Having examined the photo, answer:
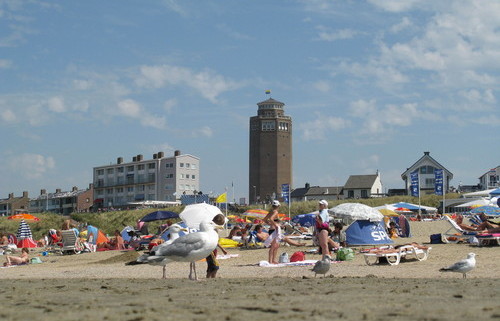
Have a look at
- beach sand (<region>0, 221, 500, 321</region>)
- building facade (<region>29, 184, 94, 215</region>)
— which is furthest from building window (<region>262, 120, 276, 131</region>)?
beach sand (<region>0, 221, 500, 321</region>)

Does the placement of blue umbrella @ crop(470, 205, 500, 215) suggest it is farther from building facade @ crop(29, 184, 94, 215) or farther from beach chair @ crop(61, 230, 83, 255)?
building facade @ crop(29, 184, 94, 215)

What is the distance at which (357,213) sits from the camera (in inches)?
859

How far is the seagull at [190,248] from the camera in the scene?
38.2 feet

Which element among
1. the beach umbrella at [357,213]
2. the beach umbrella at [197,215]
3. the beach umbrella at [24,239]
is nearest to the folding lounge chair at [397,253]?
the beach umbrella at [357,213]

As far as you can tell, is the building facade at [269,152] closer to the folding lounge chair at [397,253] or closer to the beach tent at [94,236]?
the beach tent at [94,236]

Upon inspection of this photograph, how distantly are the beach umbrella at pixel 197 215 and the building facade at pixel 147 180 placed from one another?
82.9 m

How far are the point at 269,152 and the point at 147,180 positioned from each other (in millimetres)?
22104

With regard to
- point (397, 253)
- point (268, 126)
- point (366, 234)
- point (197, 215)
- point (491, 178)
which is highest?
point (268, 126)

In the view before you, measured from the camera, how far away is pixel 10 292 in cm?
1041

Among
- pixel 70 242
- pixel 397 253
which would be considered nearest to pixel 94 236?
pixel 70 242

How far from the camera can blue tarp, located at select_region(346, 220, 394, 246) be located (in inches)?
848

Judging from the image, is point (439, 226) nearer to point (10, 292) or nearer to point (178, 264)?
point (178, 264)

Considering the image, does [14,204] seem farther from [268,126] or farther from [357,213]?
[357,213]

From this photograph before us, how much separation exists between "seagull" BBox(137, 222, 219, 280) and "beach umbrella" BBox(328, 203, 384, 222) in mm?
10571
